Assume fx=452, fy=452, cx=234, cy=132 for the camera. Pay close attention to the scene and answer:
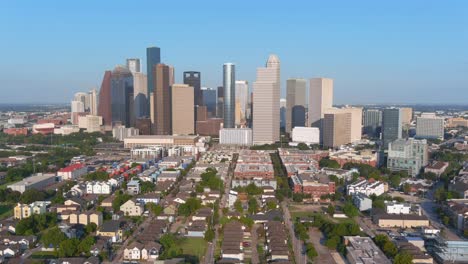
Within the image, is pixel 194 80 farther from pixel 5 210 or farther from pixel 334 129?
pixel 5 210

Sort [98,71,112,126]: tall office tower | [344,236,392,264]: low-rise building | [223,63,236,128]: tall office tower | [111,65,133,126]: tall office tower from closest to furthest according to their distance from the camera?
[344,236,392,264]: low-rise building < [223,63,236,128]: tall office tower < [111,65,133,126]: tall office tower < [98,71,112,126]: tall office tower

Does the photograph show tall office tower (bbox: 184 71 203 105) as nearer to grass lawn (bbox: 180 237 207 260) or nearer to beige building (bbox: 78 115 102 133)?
beige building (bbox: 78 115 102 133)

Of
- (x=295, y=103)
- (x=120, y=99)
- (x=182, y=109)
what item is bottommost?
(x=182, y=109)

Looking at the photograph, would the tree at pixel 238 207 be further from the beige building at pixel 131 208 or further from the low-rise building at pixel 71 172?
the low-rise building at pixel 71 172

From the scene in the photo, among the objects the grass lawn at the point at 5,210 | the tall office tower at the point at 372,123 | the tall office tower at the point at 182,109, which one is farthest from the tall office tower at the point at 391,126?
the grass lawn at the point at 5,210

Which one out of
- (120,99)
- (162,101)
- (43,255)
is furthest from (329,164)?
(120,99)

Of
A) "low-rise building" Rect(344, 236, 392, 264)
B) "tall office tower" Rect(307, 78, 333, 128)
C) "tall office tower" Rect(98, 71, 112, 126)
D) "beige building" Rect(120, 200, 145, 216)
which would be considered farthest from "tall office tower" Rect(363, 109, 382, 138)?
"low-rise building" Rect(344, 236, 392, 264)
